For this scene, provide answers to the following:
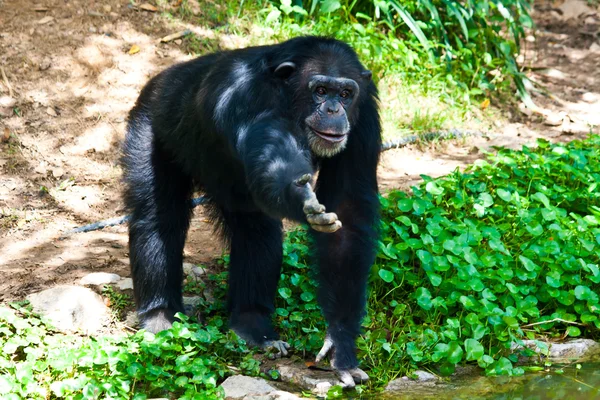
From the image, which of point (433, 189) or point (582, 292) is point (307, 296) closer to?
point (433, 189)

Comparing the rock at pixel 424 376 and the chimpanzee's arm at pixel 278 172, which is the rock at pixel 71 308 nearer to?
the chimpanzee's arm at pixel 278 172

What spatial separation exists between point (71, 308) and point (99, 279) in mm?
593

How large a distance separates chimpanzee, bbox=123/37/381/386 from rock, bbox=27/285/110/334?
0.32 m

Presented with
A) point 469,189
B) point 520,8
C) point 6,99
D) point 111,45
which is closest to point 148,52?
point 111,45

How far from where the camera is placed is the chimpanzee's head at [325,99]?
17.2 feet

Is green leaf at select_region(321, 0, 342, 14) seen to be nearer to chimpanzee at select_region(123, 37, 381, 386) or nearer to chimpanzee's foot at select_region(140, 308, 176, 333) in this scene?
chimpanzee at select_region(123, 37, 381, 386)

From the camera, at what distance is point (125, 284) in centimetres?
644

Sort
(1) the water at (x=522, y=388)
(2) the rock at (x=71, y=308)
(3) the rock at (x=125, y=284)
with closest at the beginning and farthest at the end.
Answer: (1) the water at (x=522, y=388) < (2) the rock at (x=71, y=308) < (3) the rock at (x=125, y=284)

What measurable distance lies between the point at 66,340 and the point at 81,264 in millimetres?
1330

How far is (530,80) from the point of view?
37.9ft

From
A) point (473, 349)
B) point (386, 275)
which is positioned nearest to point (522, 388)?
point (473, 349)

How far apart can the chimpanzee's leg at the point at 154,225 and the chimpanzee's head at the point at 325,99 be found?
1274 millimetres

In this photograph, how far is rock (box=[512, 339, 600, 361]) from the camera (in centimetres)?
596

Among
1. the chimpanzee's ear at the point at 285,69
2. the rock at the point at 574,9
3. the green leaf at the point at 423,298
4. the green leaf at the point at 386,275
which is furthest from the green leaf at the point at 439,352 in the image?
the rock at the point at 574,9
